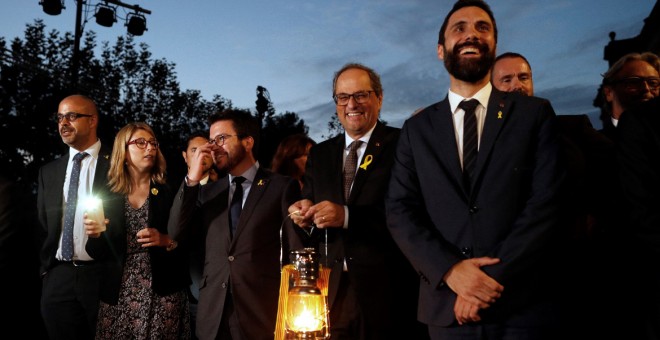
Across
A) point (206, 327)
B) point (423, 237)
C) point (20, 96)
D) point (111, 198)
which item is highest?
point (20, 96)

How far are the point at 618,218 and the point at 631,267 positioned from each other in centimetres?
37

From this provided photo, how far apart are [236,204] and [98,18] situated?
1033 centimetres

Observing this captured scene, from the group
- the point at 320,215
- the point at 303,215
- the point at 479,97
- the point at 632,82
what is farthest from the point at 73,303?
the point at 632,82

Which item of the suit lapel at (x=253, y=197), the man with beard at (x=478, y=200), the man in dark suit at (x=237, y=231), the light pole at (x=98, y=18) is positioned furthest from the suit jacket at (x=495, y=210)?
the light pole at (x=98, y=18)

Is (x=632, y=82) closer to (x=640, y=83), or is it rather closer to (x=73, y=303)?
(x=640, y=83)

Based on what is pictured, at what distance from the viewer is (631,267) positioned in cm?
338

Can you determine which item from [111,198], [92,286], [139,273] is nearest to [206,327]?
[139,273]

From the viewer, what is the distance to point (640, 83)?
401cm

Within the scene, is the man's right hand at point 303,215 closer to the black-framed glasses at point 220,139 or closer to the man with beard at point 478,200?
the man with beard at point 478,200

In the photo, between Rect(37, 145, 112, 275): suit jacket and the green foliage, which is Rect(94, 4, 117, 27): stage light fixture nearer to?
the green foliage

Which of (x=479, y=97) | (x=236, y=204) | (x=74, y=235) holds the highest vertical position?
(x=479, y=97)

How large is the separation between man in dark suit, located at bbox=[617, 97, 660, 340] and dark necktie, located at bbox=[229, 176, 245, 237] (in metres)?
2.57

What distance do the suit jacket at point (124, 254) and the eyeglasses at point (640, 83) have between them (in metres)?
3.76

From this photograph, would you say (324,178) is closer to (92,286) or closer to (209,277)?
(209,277)
